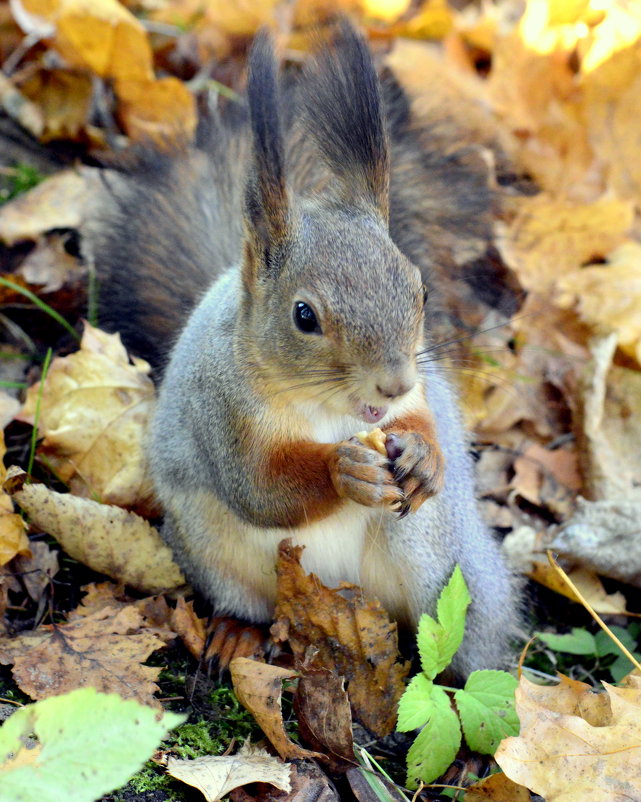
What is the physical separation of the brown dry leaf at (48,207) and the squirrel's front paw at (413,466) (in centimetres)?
151

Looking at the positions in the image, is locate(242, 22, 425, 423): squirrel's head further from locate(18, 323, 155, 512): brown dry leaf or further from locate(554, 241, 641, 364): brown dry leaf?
locate(554, 241, 641, 364): brown dry leaf

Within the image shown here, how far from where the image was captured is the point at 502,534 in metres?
2.57

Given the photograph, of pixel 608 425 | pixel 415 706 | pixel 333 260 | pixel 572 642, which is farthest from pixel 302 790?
pixel 608 425

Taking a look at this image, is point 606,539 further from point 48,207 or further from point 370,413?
point 48,207

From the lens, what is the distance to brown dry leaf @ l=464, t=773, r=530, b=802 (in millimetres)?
1722

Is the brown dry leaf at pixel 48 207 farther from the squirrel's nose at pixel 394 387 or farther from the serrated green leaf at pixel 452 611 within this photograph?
the serrated green leaf at pixel 452 611

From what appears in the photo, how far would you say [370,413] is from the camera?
1757 mm

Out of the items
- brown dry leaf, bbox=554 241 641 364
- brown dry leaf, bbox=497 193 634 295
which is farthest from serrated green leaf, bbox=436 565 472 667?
brown dry leaf, bbox=497 193 634 295

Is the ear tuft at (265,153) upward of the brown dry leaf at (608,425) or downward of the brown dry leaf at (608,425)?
upward

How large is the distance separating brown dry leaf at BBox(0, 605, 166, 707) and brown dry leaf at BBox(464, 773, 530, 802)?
0.63m

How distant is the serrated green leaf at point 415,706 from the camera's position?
68.1 inches

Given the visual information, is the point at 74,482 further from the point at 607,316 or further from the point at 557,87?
the point at 557,87

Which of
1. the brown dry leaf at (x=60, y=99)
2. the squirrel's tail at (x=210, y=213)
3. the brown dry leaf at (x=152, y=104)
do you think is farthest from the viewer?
the brown dry leaf at (x=152, y=104)

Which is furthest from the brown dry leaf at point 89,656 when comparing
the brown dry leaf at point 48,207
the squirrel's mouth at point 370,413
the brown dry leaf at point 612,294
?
the brown dry leaf at point 612,294
